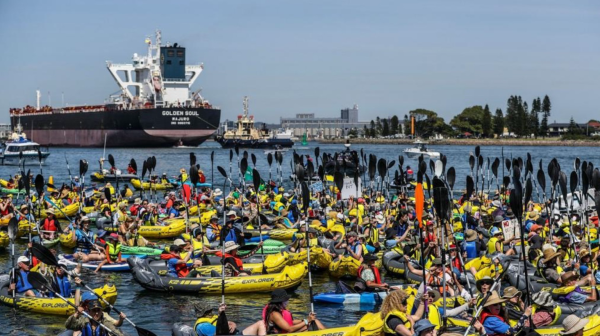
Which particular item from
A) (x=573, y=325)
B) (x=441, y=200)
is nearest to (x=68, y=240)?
(x=441, y=200)

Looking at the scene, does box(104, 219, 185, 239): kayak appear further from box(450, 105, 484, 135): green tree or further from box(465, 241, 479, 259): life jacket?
box(450, 105, 484, 135): green tree

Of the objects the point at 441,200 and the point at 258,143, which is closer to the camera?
the point at 441,200

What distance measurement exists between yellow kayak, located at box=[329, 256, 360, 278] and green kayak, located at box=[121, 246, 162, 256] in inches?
209

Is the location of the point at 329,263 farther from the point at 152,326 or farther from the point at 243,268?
the point at 152,326

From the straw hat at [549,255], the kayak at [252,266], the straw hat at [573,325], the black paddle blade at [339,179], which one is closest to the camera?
the straw hat at [573,325]

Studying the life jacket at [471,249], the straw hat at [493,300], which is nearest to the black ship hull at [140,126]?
the life jacket at [471,249]

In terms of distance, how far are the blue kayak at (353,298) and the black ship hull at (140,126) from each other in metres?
84.8

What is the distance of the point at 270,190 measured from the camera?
41.7 metres

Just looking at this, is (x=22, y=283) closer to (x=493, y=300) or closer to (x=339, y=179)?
(x=493, y=300)

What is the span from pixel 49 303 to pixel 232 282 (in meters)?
4.06

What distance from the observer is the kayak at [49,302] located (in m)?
16.5

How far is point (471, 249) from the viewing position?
2005 cm

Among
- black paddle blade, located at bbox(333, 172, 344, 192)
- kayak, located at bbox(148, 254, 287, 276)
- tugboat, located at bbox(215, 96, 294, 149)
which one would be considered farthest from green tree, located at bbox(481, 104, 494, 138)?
kayak, located at bbox(148, 254, 287, 276)

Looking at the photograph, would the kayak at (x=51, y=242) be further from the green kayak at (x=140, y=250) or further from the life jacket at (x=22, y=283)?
the life jacket at (x=22, y=283)
